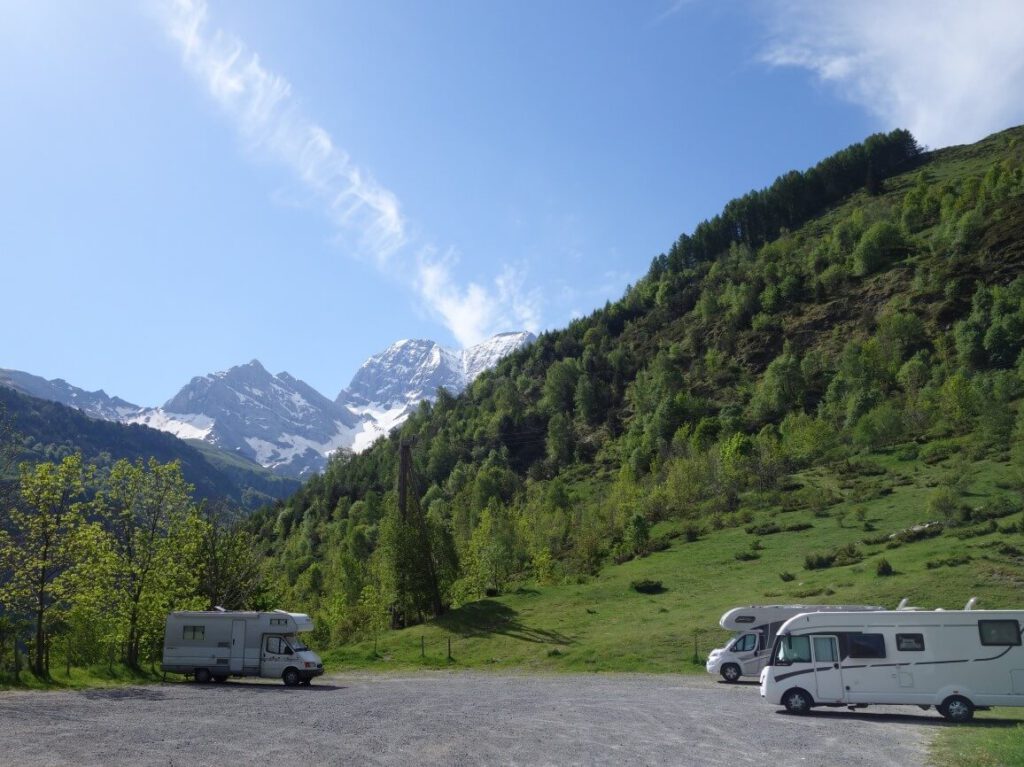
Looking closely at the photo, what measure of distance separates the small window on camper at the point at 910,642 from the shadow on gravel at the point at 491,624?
26746mm

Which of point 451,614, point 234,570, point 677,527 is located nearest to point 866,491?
point 677,527

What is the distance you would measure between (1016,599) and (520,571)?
5558 centimetres

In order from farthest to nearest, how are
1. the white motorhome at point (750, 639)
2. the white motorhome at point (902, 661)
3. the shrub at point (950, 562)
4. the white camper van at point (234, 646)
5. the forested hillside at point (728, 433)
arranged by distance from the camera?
the forested hillside at point (728, 433) → the shrub at point (950, 562) → the white camper van at point (234, 646) → the white motorhome at point (750, 639) → the white motorhome at point (902, 661)

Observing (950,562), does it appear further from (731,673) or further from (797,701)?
(797,701)

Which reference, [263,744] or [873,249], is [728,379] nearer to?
[873,249]

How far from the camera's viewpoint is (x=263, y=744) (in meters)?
17.4

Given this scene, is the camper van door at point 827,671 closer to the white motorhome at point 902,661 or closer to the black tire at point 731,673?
the white motorhome at point 902,661

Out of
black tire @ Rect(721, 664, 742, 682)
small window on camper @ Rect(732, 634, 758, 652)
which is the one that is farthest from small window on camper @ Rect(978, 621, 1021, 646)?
black tire @ Rect(721, 664, 742, 682)

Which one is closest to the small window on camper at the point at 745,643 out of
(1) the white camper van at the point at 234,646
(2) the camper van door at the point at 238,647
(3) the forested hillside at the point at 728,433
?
(1) the white camper van at the point at 234,646

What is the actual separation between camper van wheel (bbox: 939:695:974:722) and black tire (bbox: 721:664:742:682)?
1335 centimetres

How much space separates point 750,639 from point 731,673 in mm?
1841

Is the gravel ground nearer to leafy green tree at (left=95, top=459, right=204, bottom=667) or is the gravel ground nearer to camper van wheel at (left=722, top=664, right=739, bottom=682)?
camper van wheel at (left=722, top=664, right=739, bottom=682)

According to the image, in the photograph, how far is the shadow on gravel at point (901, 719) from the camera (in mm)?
→ 20828

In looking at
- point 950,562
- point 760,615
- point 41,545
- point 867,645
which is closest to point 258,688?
point 41,545
